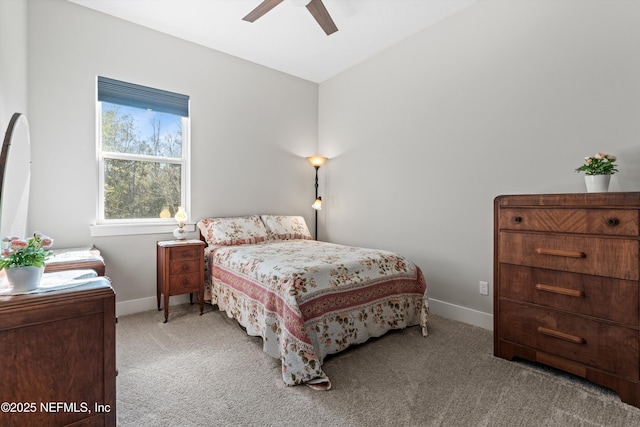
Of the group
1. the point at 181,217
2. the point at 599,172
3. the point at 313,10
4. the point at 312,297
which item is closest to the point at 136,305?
the point at 181,217

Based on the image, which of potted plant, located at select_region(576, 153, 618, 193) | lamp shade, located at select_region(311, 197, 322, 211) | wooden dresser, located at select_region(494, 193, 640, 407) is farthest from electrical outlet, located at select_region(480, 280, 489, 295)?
lamp shade, located at select_region(311, 197, 322, 211)

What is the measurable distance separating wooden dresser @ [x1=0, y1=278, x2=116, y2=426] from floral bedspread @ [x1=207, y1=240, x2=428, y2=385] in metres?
0.95

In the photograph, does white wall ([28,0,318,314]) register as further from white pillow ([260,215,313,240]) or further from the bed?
the bed

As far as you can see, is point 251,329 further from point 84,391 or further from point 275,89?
point 275,89

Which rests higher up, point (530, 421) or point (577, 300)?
point (577, 300)

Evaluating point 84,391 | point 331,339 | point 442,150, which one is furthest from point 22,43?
point 442,150

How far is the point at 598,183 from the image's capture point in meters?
1.85

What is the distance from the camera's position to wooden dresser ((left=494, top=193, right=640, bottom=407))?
1.65 meters

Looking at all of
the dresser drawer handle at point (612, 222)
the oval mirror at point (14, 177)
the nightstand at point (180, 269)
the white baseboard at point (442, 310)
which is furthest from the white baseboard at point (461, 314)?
the oval mirror at point (14, 177)

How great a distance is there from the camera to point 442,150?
2973 millimetres

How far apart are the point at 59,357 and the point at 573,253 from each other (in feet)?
8.50

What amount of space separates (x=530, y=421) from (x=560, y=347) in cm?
60

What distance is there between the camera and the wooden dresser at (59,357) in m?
1.07

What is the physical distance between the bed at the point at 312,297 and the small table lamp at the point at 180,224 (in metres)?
0.33
